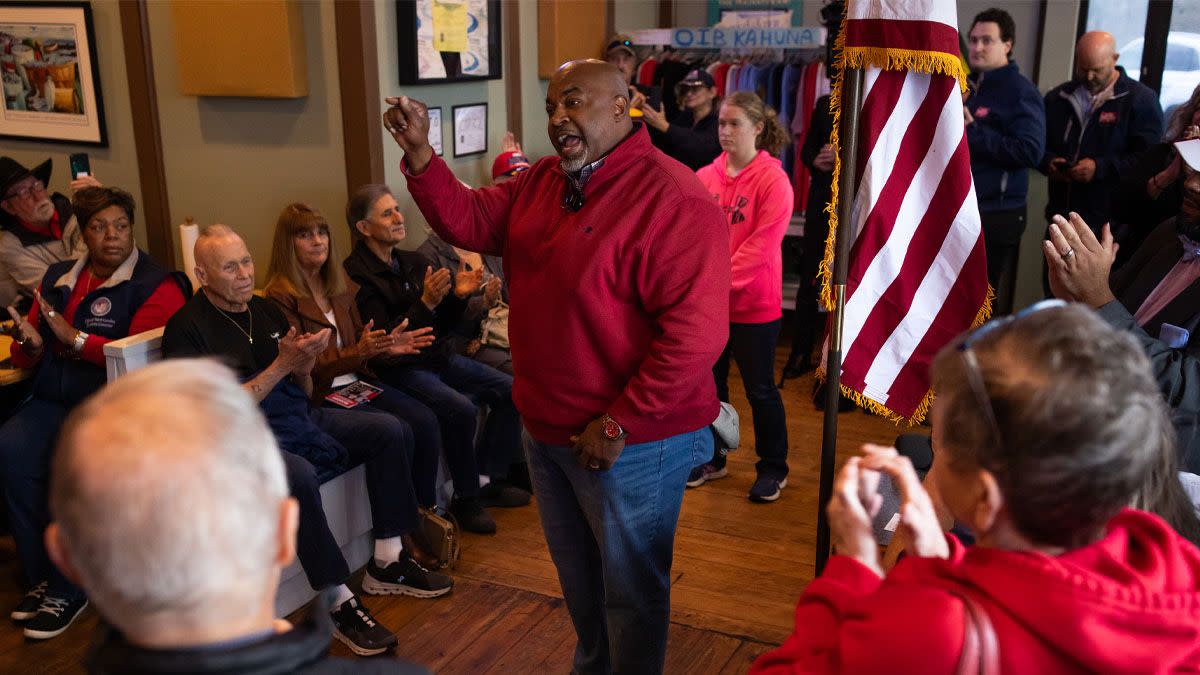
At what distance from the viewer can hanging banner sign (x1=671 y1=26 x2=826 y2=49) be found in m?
5.71

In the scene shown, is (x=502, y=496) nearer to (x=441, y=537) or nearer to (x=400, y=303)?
(x=441, y=537)

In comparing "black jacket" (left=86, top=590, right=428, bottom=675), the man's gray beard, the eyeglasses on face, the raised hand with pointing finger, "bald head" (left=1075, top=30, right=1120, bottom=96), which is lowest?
"black jacket" (left=86, top=590, right=428, bottom=675)

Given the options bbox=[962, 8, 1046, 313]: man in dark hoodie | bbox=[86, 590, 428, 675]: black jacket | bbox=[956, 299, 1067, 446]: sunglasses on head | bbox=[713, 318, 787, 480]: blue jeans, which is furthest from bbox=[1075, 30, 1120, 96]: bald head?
bbox=[86, 590, 428, 675]: black jacket

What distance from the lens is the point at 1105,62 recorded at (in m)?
5.00

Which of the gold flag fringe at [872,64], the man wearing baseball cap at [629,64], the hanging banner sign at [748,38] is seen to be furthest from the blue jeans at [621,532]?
the hanging banner sign at [748,38]

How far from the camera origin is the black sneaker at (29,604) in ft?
10.2

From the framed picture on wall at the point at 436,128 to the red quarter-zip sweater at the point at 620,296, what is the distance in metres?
2.23

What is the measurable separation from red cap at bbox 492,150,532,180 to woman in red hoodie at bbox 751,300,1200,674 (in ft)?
11.9

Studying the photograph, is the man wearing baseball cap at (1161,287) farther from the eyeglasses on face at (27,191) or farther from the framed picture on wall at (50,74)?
the framed picture on wall at (50,74)

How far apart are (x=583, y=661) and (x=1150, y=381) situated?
1.70m

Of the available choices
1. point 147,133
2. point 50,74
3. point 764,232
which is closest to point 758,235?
point 764,232

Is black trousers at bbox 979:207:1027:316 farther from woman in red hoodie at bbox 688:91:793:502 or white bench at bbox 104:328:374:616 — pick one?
white bench at bbox 104:328:374:616

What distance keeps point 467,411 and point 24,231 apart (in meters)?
2.06

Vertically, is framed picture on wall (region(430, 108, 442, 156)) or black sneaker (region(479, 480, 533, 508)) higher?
framed picture on wall (region(430, 108, 442, 156))
